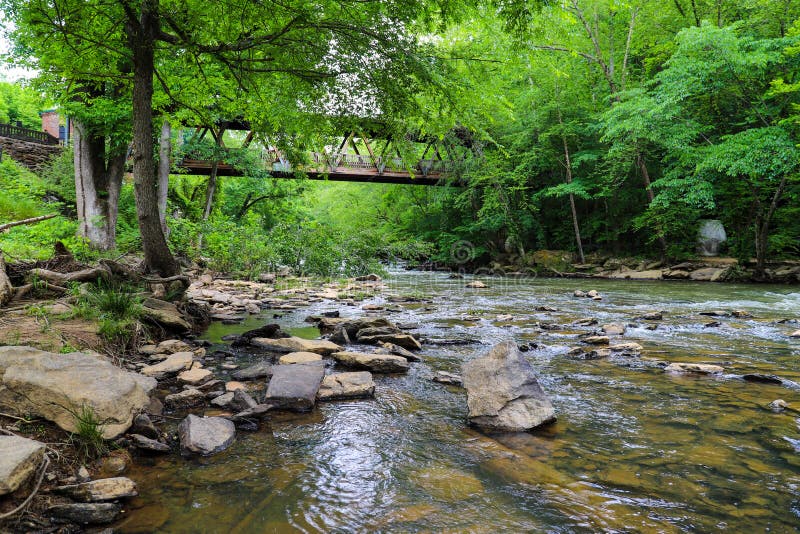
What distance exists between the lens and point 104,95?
10.5 meters

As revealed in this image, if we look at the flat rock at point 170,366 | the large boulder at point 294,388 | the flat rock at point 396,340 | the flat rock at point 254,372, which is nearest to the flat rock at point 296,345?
the flat rock at point 396,340

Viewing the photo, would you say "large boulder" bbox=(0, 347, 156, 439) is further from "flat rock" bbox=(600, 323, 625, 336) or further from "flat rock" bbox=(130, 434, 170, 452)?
"flat rock" bbox=(600, 323, 625, 336)

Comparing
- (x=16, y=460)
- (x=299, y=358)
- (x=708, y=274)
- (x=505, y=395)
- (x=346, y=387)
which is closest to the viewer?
(x=16, y=460)

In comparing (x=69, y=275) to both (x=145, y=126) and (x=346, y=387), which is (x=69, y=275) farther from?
(x=346, y=387)

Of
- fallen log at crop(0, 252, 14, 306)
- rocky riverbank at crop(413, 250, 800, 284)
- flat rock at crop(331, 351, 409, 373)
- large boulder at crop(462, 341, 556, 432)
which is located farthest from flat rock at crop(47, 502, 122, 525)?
rocky riverbank at crop(413, 250, 800, 284)

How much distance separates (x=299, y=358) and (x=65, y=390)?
2644 mm

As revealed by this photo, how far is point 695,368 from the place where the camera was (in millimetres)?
5262

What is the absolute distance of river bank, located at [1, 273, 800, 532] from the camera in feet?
8.21

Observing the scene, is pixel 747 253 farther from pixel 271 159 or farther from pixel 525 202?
pixel 271 159

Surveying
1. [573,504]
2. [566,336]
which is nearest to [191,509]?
[573,504]

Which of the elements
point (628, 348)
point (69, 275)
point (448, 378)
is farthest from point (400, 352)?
point (69, 275)

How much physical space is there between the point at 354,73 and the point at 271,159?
62.0 feet

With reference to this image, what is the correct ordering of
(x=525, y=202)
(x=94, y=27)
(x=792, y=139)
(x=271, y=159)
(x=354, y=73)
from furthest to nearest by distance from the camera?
(x=525, y=202) < (x=271, y=159) < (x=792, y=139) < (x=94, y=27) < (x=354, y=73)

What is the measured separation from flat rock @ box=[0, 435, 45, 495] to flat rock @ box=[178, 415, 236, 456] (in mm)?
885
